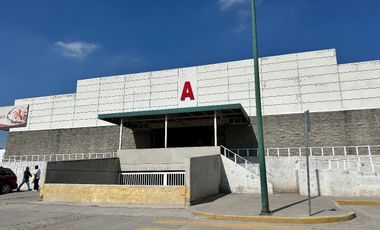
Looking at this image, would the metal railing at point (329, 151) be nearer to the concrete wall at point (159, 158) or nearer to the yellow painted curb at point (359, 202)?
the concrete wall at point (159, 158)

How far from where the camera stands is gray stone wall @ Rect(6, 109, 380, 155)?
860 inches

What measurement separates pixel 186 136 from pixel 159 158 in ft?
26.8

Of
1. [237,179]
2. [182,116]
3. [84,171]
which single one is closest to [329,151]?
[237,179]

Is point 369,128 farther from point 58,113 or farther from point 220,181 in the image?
point 58,113

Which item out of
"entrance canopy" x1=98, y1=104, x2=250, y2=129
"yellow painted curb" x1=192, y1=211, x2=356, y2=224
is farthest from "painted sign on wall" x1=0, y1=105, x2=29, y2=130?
"yellow painted curb" x1=192, y1=211, x2=356, y2=224

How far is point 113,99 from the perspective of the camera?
98.8ft

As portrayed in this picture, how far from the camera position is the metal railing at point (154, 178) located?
62.0ft

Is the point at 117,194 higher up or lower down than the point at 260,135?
lower down

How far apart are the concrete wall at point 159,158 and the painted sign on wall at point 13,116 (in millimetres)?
20571

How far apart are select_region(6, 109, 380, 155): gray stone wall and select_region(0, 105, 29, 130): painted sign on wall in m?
4.11

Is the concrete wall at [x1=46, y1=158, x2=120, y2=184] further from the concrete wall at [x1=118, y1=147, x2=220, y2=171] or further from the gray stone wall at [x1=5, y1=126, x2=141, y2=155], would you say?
the gray stone wall at [x1=5, y1=126, x2=141, y2=155]

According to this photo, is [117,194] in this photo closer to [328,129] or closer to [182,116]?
[182,116]

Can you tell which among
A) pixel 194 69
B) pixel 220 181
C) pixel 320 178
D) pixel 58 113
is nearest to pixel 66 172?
pixel 220 181

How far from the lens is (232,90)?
26.2 m
